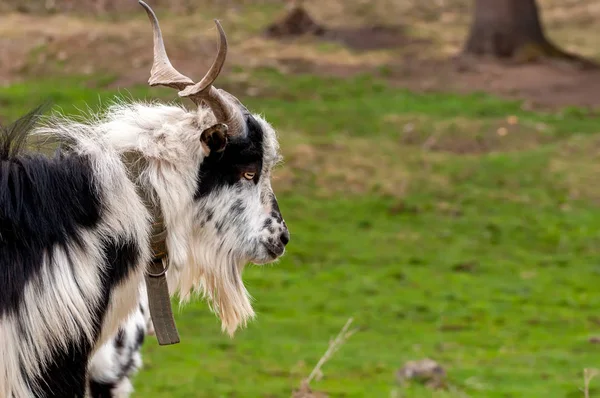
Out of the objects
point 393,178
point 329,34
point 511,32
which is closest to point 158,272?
point 393,178

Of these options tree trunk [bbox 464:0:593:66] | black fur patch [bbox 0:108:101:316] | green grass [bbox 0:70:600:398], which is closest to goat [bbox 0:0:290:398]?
black fur patch [bbox 0:108:101:316]

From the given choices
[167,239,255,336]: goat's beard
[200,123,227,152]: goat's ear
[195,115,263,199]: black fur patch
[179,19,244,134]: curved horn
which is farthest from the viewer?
[167,239,255,336]: goat's beard

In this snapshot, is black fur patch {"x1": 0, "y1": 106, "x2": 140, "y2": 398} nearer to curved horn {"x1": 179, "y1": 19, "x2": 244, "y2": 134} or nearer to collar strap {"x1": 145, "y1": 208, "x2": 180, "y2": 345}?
collar strap {"x1": 145, "y1": 208, "x2": 180, "y2": 345}

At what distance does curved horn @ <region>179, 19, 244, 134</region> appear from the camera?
426 centimetres

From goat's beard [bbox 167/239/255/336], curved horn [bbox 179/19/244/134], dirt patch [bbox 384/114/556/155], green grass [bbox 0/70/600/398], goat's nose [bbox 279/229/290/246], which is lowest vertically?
dirt patch [bbox 384/114/556/155]

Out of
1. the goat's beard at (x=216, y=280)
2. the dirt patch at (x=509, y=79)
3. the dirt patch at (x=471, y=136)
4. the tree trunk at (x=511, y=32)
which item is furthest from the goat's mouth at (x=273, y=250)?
the tree trunk at (x=511, y=32)

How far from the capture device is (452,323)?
34.6 ft

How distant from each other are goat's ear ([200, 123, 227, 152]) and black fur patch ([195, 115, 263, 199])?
0.13 ft

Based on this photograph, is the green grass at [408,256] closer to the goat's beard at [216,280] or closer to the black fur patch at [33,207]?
the goat's beard at [216,280]

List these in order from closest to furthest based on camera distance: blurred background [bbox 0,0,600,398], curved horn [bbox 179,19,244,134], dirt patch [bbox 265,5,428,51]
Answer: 1. curved horn [bbox 179,19,244,134]
2. blurred background [bbox 0,0,600,398]
3. dirt patch [bbox 265,5,428,51]

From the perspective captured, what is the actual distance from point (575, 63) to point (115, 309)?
17.8 metres

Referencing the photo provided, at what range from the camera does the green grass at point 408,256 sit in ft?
28.6

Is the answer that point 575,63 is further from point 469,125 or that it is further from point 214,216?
point 214,216

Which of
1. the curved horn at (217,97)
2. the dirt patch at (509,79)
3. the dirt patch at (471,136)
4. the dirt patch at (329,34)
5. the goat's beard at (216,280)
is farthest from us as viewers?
the dirt patch at (329,34)
